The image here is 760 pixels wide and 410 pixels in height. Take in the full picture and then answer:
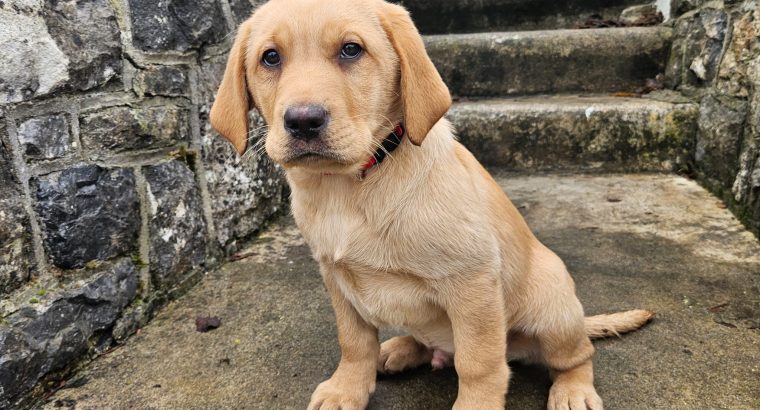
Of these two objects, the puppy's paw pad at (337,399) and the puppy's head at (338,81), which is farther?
the puppy's paw pad at (337,399)

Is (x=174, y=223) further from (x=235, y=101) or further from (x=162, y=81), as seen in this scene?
(x=235, y=101)

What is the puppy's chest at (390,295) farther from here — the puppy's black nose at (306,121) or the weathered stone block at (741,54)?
the weathered stone block at (741,54)

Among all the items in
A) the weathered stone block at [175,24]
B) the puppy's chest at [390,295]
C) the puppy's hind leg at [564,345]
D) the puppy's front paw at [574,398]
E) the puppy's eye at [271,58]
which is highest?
the weathered stone block at [175,24]

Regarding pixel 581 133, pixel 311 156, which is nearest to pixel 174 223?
pixel 311 156

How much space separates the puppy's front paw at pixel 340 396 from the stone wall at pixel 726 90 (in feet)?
7.38

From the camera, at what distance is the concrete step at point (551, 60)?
4305 mm

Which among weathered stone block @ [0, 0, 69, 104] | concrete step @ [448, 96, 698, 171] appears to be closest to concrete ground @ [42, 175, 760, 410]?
concrete step @ [448, 96, 698, 171]

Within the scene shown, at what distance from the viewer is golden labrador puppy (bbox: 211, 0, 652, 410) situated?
5.17 ft

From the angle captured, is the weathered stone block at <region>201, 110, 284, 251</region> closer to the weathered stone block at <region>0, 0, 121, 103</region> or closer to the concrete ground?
the concrete ground

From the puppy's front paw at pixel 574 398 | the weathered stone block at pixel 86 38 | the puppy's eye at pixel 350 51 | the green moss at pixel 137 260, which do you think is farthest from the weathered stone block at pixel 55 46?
the puppy's front paw at pixel 574 398

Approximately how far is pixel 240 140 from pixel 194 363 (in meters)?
0.92

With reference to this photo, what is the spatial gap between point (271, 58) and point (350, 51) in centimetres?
25

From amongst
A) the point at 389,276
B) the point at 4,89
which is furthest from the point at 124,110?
the point at 389,276

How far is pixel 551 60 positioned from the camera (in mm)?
4430
